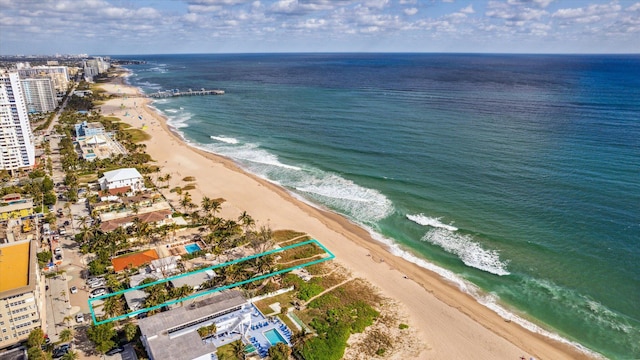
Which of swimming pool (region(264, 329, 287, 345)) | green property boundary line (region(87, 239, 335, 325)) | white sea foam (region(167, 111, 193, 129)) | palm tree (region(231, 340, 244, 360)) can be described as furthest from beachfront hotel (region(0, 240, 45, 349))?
white sea foam (region(167, 111, 193, 129))

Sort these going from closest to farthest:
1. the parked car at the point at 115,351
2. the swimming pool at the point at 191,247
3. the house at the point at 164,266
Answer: the parked car at the point at 115,351 < the house at the point at 164,266 < the swimming pool at the point at 191,247

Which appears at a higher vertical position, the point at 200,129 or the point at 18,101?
the point at 18,101

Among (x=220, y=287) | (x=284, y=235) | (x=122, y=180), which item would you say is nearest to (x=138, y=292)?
(x=220, y=287)

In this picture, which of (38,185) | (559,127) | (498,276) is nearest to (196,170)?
(38,185)

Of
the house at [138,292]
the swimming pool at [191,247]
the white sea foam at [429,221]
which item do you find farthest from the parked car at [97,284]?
the white sea foam at [429,221]

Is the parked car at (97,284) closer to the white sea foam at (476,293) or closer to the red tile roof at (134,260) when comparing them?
the red tile roof at (134,260)

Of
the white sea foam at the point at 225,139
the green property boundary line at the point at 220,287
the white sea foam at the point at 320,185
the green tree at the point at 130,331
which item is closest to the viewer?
the green tree at the point at 130,331

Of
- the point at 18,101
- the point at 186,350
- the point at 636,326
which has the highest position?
the point at 18,101

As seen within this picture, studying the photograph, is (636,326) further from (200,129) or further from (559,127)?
(200,129)
